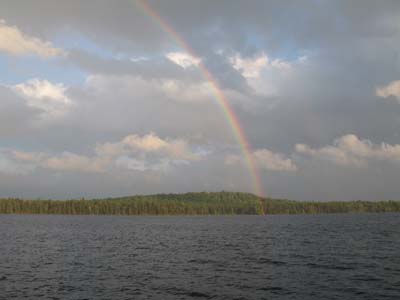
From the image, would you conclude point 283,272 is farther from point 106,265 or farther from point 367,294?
point 106,265

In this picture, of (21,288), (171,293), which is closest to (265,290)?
(171,293)

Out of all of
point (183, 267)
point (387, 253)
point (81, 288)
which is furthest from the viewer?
point (387, 253)

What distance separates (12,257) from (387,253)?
5665cm

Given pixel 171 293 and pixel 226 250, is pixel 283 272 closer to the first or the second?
pixel 171 293

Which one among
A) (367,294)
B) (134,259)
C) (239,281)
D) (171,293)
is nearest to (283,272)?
(239,281)

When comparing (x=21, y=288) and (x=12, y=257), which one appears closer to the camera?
(x=21, y=288)

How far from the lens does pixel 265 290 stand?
38.4 metres

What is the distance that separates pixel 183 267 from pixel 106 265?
10249mm

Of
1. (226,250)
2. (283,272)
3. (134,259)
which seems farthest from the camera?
(226,250)

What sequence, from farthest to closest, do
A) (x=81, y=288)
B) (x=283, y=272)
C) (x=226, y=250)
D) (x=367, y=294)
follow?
(x=226, y=250), (x=283, y=272), (x=81, y=288), (x=367, y=294)

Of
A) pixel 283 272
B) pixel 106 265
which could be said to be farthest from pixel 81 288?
pixel 283 272

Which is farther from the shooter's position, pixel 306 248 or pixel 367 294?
pixel 306 248

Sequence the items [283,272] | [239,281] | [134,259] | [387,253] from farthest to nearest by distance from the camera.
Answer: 1. [387,253]
2. [134,259]
3. [283,272]
4. [239,281]

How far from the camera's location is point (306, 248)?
71.6 m
